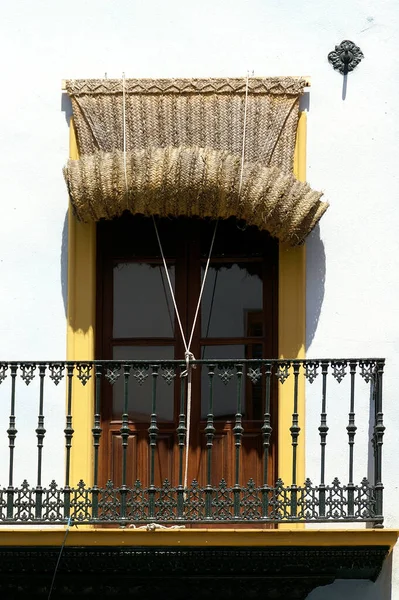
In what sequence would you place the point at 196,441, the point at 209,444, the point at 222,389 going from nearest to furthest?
the point at 209,444, the point at 196,441, the point at 222,389

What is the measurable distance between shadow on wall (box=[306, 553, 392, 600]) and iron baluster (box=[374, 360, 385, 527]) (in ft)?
1.62

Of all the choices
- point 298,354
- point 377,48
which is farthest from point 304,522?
A: point 377,48

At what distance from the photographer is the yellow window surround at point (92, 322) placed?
1186cm

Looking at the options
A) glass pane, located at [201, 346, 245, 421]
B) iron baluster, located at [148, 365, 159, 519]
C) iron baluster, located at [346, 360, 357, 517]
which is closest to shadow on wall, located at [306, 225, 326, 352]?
glass pane, located at [201, 346, 245, 421]

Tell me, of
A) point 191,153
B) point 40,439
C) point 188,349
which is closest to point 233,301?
point 188,349

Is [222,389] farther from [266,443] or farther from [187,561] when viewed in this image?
[187,561]

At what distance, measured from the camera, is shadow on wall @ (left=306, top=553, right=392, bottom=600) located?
11.7 metres

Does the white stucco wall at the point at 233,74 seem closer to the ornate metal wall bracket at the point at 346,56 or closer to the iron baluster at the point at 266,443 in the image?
the ornate metal wall bracket at the point at 346,56

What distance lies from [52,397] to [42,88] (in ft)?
6.56

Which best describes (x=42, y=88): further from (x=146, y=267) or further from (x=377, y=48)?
(x=377, y=48)

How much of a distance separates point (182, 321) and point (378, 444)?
1.59m

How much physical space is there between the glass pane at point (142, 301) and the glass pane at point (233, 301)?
0.79 ft

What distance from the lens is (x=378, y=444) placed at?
11.4m

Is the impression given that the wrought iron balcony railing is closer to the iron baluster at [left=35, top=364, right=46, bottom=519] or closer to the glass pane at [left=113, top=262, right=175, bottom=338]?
the iron baluster at [left=35, top=364, right=46, bottom=519]
